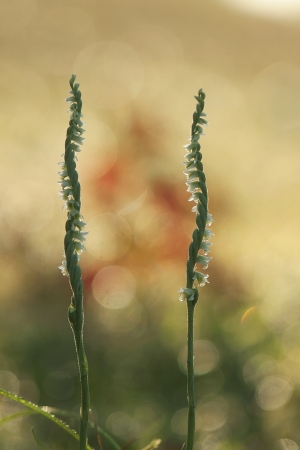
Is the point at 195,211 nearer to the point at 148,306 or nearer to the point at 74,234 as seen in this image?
the point at 74,234

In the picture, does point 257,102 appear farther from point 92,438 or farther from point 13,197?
point 92,438

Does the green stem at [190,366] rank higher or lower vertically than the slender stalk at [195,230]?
lower

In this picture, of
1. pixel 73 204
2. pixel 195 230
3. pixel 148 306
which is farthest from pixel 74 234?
pixel 148 306

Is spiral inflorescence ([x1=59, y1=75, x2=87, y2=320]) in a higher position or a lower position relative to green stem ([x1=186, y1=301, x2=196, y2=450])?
higher

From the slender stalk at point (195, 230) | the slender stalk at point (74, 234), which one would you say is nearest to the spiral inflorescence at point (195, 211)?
the slender stalk at point (195, 230)

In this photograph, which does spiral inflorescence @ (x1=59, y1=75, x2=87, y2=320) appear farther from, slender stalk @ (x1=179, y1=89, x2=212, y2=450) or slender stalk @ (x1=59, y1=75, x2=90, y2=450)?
slender stalk @ (x1=179, y1=89, x2=212, y2=450)

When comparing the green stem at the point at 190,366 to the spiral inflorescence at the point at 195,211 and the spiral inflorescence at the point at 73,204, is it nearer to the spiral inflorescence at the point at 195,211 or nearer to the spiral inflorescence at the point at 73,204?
the spiral inflorescence at the point at 195,211

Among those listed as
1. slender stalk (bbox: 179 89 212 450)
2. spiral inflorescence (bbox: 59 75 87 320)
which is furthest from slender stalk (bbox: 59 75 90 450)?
slender stalk (bbox: 179 89 212 450)
